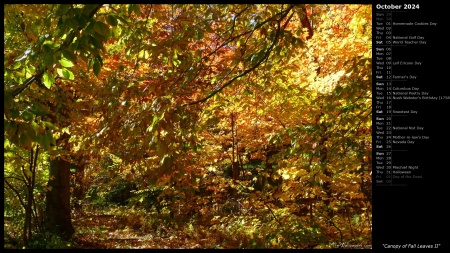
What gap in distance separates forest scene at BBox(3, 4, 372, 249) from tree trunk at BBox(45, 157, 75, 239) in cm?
4

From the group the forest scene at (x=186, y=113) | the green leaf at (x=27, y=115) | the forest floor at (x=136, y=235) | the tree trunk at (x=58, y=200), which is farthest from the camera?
the forest floor at (x=136, y=235)

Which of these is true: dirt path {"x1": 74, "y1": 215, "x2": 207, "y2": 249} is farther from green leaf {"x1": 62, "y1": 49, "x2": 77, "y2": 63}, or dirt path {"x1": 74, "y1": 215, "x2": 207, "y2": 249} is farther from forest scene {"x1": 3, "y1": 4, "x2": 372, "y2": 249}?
green leaf {"x1": 62, "y1": 49, "x2": 77, "y2": 63}

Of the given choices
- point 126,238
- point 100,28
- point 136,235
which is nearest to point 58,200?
point 126,238

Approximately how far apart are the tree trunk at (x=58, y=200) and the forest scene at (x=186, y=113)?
36 mm

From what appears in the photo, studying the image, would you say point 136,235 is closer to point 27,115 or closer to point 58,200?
point 58,200

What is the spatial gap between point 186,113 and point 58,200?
24.0 feet

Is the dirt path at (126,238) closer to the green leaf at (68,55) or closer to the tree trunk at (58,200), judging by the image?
the tree trunk at (58,200)

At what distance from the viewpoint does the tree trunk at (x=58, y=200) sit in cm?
973

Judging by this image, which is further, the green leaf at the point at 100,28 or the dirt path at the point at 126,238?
the dirt path at the point at 126,238

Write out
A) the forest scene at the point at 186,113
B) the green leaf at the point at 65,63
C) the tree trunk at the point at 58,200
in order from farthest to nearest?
the tree trunk at the point at 58,200 → the forest scene at the point at 186,113 → the green leaf at the point at 65,63

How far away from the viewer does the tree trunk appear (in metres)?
9.73

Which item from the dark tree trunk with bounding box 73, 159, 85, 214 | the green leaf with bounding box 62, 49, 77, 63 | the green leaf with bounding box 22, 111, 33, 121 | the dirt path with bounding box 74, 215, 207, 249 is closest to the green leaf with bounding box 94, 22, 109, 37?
the green leaf with bounding box 62, 49, 77, 63

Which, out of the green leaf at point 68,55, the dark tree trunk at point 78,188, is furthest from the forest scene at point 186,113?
the dark tree trunk at point 78,188
